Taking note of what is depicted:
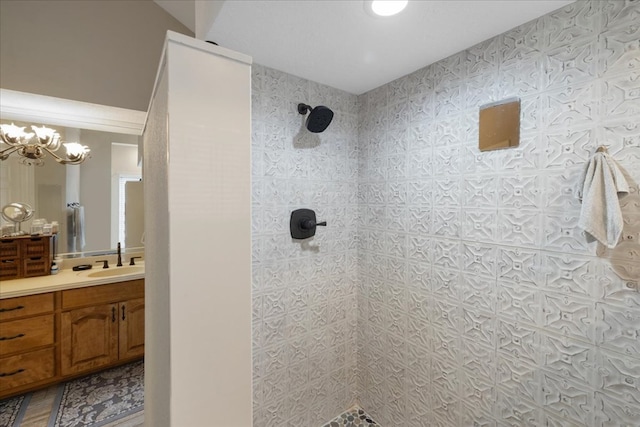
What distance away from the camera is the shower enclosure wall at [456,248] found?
2.71ft

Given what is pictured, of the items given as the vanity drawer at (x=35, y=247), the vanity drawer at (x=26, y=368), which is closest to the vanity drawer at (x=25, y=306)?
the vanity drawer at (x=26, y=368)

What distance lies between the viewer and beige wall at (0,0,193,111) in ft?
5.33

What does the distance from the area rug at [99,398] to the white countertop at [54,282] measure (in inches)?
29.9

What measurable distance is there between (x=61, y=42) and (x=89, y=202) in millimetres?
1214

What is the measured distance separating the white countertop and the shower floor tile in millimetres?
1835

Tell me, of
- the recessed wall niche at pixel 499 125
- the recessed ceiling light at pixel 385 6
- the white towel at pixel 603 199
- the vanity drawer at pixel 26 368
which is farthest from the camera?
the vanity drawer at pixel 26 368

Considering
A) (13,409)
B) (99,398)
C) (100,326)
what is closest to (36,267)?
(100,326)

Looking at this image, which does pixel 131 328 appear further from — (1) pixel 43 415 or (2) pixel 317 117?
(2) pixel 317 117

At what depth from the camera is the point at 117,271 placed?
7.50ft

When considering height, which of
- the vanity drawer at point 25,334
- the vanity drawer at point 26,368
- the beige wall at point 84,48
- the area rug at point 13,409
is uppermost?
the beige wall at point 84,48

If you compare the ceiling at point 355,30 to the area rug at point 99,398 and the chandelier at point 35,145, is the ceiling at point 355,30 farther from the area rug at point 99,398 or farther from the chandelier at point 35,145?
the area rug at point 99,398

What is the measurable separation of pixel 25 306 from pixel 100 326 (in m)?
0.46

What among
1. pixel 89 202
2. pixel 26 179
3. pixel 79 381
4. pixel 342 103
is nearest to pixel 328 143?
pixel 342 103

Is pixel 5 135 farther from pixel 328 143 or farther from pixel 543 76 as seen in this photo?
pixel 543 76
